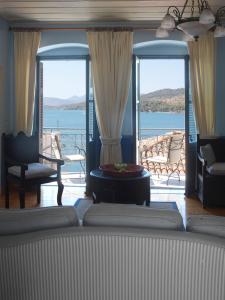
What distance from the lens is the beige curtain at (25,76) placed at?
5352mm

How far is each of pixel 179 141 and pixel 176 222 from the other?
206 inches


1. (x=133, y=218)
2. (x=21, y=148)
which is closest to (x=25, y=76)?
(x=21, y=148)

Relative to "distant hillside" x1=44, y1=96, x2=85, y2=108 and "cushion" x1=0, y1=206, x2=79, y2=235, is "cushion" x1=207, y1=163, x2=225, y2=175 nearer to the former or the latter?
"distant hillside" x1=44, y1=96, x2=85, y2=108

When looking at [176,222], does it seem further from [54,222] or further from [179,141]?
[179,141]

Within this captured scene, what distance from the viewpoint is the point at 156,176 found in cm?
698

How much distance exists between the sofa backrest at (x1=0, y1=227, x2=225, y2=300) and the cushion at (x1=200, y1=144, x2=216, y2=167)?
144 inches

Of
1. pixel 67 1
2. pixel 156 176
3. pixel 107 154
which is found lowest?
pixel 156 176

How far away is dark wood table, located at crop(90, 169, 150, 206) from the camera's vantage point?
3.85 metres

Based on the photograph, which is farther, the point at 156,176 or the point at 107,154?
the point at 156,176

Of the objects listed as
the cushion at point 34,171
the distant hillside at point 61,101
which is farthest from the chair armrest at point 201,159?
the distant hillside at point 61,101

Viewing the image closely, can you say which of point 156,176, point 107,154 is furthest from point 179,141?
point 107,154

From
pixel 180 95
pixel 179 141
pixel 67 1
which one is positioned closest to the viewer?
pixel 67 1

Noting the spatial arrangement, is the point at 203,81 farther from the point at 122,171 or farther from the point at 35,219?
the point at 35,219

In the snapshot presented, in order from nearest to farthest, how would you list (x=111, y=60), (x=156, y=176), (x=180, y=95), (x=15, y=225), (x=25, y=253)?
(x=25, y=253), (x=15, y=225), (x=111, y=60), (x=180, y=95), (x=156, y=176)
